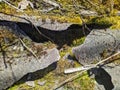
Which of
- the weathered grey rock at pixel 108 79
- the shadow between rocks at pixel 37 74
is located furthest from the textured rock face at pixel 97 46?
the shadow between rocks at pixel 37 74

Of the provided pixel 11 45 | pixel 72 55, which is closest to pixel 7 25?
pixel 11 45

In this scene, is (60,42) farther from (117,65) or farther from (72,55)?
(117,65)

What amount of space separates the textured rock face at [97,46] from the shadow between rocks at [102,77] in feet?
0.32

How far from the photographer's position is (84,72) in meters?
4.21

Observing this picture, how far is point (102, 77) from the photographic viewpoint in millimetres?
4281

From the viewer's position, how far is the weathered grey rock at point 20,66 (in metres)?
3.83

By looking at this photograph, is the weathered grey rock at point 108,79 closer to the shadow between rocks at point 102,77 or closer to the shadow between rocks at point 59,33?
the shadow between rocks at point 102,77

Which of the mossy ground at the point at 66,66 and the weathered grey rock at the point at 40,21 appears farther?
the mossy ground at the point at 66,66

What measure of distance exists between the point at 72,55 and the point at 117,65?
44 centimetres

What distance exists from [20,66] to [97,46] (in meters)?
0.79

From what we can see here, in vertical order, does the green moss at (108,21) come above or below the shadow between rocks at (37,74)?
above

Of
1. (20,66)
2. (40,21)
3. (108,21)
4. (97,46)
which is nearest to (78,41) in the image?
(97,46)

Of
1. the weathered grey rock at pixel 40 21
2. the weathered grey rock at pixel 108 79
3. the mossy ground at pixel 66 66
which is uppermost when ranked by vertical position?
the weathered grey rock at pixel 40 21

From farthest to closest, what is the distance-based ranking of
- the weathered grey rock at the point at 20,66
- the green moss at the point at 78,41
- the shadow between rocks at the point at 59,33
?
the green moss at the point at 78,41, the shadow between rocks at the point at 59,33, the weathered grey rock at the point at 20,66
